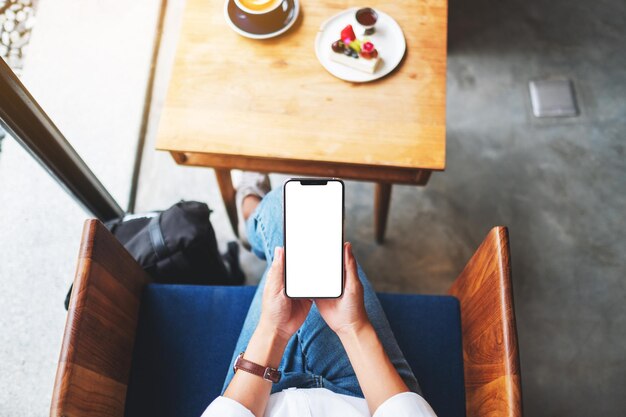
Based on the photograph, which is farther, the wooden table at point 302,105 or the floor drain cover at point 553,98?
the floor drain cover at point 553,98

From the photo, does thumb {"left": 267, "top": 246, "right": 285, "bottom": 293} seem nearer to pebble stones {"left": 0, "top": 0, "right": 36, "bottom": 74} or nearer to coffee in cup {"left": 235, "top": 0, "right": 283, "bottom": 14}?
coffee in cup {"left": 235, "top": 0, "right": 283, "bottom": 14}

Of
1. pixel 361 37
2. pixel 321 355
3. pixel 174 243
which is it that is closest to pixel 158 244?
pixel 174 243

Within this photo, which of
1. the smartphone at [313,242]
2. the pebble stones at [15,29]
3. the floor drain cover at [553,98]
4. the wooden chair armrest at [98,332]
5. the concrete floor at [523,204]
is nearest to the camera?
the wooden chair armrest at [98,332]

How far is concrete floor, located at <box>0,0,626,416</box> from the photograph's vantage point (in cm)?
151

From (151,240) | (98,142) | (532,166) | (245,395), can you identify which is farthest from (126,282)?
(532,166)

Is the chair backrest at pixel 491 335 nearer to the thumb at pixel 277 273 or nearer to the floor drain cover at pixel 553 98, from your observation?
the thumb at pixel 277 273

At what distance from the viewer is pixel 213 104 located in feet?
4.03

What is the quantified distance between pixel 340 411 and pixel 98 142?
131 centimetres

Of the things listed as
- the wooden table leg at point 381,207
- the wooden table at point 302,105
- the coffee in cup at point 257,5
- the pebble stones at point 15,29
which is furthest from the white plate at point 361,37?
the pebble stones at point 15,29

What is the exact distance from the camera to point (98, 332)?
0.90 metres

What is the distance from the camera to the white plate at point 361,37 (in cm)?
124

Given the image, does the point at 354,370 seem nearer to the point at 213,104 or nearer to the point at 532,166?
the point at 213,104

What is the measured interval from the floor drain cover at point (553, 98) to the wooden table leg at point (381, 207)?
2.58 feet

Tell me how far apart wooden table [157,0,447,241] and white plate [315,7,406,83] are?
0.02 meters
